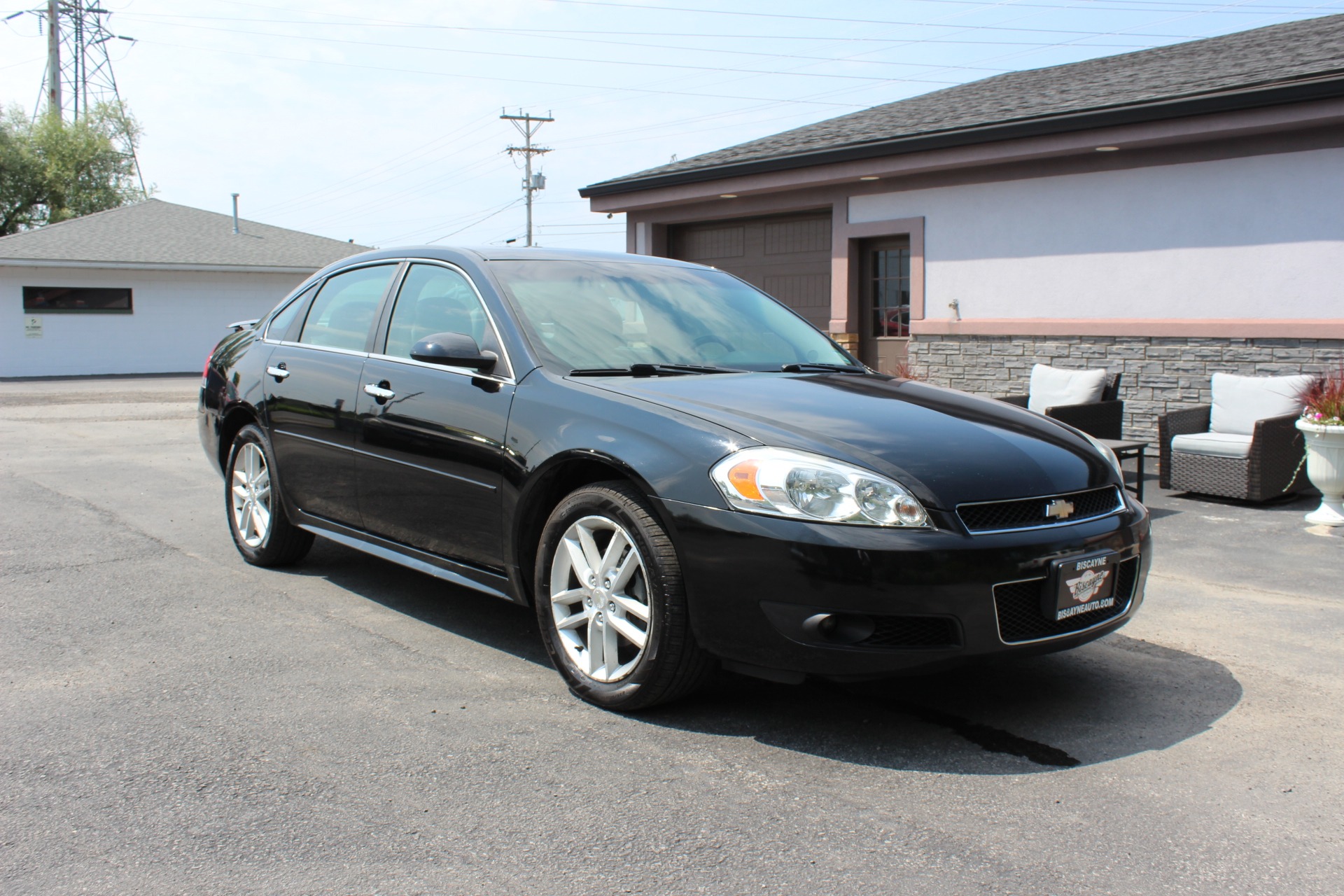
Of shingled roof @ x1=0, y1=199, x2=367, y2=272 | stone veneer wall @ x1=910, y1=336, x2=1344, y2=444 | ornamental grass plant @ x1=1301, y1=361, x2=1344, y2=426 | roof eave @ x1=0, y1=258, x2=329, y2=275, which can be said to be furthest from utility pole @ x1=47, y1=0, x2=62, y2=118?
ornamental grass plant @ x1=1301, y1=361, x2=1344, y2=426

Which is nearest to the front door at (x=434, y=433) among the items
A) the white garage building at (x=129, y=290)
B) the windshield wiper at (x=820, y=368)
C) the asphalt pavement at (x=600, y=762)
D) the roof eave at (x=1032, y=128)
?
the asphalt pavement at (x=600, y=762)

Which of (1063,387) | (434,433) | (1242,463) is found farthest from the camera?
(1063,387)

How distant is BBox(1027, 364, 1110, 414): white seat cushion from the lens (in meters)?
9.90

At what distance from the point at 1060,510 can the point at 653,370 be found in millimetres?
1568

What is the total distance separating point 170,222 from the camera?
33.5 metres

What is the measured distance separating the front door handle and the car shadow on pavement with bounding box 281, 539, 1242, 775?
1047 mm

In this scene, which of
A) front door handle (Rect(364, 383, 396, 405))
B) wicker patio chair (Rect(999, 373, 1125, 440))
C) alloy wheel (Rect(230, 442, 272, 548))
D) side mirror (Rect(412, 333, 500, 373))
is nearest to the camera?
side mirror (Rect(412, 333, 500, 373))

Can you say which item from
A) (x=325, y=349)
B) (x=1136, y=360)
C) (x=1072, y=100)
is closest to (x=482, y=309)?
(x=325, y=349)

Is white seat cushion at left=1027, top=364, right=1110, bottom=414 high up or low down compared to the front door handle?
down

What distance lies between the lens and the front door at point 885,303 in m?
12.8

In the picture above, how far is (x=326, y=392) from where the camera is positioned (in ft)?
16.9

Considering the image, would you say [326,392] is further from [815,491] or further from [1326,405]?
[1326,405]

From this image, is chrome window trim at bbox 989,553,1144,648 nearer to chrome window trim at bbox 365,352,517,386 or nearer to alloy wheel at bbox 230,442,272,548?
chrome window trim at bbox 365,352,517,386

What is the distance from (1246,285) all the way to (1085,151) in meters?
1.95
